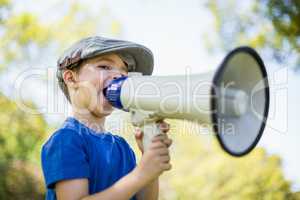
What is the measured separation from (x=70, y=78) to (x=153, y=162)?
0.56 m

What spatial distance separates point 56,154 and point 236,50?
0.62 m

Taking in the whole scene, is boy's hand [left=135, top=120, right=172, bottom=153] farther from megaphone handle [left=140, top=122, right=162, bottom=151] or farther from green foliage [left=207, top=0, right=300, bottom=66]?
green foliage [left=207, top=0, right=300, bottom=66]

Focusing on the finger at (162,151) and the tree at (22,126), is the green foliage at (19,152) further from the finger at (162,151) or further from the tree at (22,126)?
the finger at (162,151)

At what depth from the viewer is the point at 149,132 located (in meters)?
1.47

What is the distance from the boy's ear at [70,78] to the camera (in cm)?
180

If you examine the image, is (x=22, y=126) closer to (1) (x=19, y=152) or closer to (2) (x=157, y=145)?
(1) (x=19, y=152)

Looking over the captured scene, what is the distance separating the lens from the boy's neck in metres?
1.72

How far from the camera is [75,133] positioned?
1593 mm

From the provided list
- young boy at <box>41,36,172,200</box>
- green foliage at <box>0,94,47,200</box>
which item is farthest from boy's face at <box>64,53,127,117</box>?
green foliage at <box>0,94,47,200</box>

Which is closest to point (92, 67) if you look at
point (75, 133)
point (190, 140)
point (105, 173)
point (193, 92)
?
point (75, 133)

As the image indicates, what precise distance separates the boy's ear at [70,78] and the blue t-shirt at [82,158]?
160 millimetres

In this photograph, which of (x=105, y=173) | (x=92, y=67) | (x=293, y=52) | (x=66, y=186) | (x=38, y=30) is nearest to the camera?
(x=66, y=186)

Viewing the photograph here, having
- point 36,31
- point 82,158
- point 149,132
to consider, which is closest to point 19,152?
point 36,31

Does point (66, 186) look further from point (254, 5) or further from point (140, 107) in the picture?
point (254, 5)
